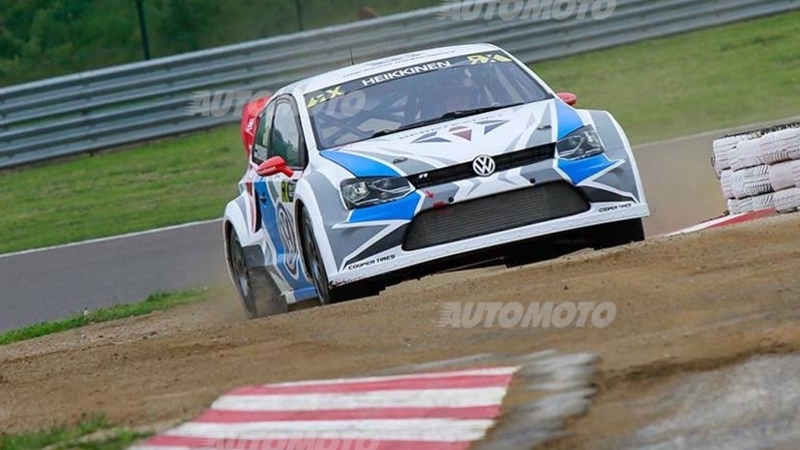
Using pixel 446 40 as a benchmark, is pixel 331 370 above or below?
below

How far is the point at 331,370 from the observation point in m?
6.45

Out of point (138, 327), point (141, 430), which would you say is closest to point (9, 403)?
point (141, 430)

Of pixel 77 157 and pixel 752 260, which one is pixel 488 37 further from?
pixel 752 260

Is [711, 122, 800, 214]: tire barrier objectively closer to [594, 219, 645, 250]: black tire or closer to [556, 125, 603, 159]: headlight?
[594, 219, 645, 250]: black tire

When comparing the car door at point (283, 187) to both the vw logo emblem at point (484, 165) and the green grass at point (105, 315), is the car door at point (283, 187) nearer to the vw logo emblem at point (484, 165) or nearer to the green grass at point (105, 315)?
the vw logo emblem at point (484, 165)

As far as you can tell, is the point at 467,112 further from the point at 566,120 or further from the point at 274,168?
the point at 274,168

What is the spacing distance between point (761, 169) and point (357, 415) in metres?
5.27

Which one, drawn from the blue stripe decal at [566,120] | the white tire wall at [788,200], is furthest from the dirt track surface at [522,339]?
the white tire wall at [788,200]

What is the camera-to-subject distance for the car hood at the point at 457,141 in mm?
8938

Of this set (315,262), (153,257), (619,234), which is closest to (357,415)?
(315,262)

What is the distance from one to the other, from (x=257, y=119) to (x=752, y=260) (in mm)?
5204

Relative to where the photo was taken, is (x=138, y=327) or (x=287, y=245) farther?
(x=138, y=327)

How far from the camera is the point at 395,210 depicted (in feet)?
29.0

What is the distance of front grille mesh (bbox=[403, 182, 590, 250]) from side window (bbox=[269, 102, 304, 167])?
1.15 m
